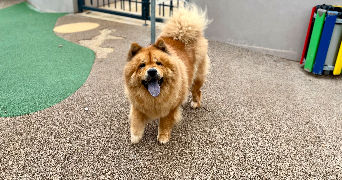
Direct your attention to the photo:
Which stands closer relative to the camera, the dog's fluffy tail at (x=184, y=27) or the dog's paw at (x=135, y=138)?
the dog's paw at (x=135, y=138)

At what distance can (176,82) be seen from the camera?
2.12 metres

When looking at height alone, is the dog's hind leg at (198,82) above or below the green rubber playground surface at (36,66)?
above

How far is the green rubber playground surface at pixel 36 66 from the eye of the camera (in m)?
3.06

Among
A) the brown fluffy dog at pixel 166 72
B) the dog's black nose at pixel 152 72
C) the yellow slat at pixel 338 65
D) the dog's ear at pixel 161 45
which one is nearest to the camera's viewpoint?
the dog's black nose at pixel 152 72

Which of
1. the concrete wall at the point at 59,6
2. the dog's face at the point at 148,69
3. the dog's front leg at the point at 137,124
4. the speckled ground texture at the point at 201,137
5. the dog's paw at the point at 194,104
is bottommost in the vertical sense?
the speckled ground texture at the point at 201,137

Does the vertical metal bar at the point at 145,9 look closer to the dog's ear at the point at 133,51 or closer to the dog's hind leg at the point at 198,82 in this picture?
the dog's hind leg at the point at 198,82

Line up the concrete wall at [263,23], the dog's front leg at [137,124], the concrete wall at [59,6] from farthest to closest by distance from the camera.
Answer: the concrete wall at [59,6]
the concrete wall at [263,23]
the dog's front leg at [137,124]

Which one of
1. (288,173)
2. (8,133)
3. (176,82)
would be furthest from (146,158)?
(8,133)

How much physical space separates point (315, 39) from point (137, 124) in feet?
10.1

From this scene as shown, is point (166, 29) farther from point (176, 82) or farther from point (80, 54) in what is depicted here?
point (80, 54)

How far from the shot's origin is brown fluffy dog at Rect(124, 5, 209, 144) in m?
1.98

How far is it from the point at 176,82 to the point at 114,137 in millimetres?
893

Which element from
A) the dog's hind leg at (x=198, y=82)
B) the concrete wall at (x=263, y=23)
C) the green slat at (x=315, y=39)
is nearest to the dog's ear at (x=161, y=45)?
the dog's hind leg at (x=198, y=82)

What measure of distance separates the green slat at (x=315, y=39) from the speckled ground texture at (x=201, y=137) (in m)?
0.40
